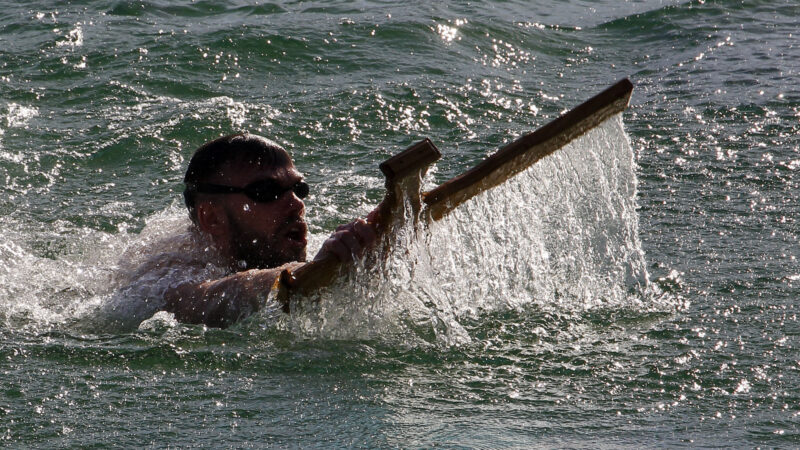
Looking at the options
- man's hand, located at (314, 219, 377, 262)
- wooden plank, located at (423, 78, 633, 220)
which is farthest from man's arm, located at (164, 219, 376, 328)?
wooden plank, located at (423, 78, 633, 220)

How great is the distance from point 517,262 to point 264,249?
1316 mm

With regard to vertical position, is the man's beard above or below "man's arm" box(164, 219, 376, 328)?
above

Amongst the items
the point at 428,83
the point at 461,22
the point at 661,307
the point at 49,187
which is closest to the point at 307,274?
the point at 661,307

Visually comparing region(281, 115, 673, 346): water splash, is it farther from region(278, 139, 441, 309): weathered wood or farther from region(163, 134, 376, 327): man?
region(163, 134, 376, 327): man

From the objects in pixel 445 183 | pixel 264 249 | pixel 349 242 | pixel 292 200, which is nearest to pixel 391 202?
pixel 349 242

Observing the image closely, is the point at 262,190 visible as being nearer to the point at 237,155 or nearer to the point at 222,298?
the point at 237,155

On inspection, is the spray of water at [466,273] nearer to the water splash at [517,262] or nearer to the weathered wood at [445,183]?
the water splash at [517,262]

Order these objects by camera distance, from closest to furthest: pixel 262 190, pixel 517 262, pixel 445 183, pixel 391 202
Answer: pixel 391 202 < pixel 445 183 < pixel 262 190 < pixel 517 262

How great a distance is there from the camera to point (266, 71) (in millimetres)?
9359

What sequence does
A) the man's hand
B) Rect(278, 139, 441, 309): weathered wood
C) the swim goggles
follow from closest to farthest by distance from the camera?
Rect(278, 139, 441, 309): weathered wood → the man's hand → the swim goggles

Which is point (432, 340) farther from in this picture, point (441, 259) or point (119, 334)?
point (119, 334)

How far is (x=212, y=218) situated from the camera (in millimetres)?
5109

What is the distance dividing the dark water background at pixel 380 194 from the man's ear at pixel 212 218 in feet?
2.24

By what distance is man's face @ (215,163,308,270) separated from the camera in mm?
4996
